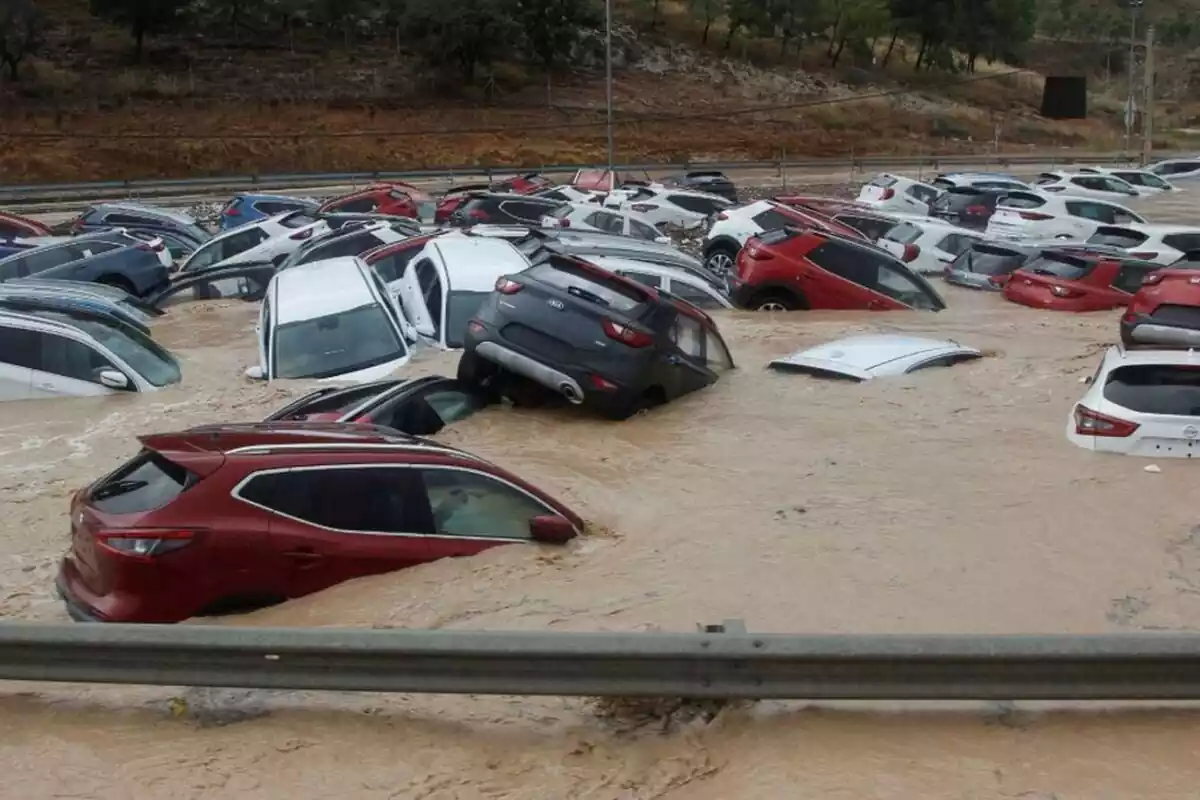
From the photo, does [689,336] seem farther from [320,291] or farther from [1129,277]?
[1129,277]

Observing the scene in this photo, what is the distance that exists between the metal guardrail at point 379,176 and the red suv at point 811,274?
27.3 metres

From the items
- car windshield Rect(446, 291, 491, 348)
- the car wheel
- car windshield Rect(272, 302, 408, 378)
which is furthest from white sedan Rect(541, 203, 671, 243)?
car windshield Rect(272, 302, 408, 378)

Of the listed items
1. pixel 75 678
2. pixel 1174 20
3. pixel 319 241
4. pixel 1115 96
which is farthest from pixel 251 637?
pixel 1174 20

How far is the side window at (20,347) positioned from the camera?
494 inches

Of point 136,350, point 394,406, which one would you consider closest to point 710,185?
point 136,350

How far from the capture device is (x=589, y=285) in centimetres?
1125

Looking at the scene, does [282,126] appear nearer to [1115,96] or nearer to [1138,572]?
[1138,572]

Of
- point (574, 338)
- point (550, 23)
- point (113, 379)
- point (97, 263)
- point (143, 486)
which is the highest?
point (550, 23)

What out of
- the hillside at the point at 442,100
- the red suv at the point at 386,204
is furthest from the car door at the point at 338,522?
the hillside at the point at 442,100

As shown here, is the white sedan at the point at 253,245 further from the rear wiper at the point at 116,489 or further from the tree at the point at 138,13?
the tree at the point at 138,13

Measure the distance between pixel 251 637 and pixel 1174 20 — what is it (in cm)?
13031

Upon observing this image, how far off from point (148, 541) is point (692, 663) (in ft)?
9.02

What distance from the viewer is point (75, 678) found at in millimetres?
5199

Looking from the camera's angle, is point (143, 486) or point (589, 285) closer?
point (143, 486)
